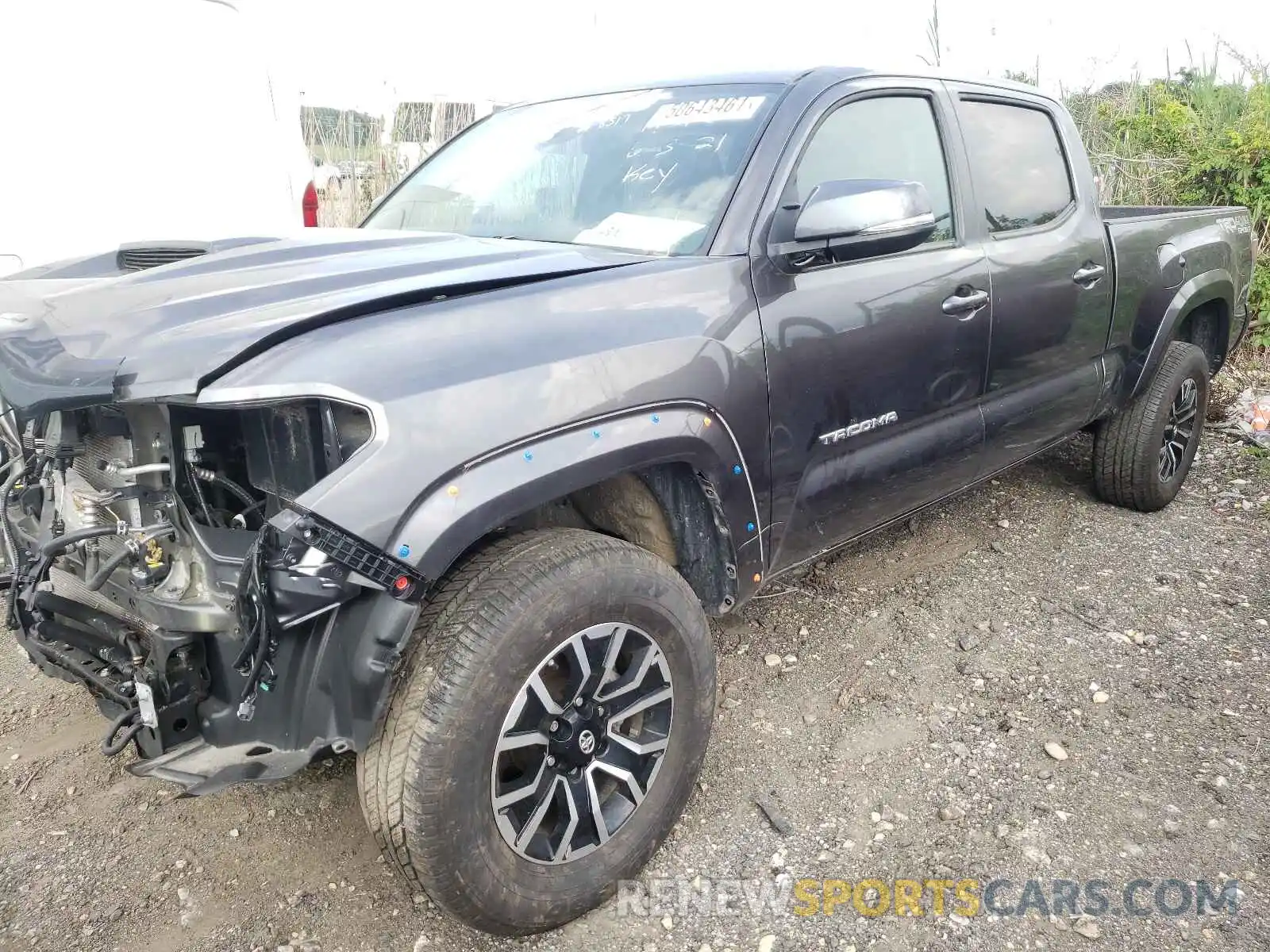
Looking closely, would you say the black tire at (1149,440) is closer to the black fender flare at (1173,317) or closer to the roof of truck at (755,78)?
the black fender flare at (1173,317)

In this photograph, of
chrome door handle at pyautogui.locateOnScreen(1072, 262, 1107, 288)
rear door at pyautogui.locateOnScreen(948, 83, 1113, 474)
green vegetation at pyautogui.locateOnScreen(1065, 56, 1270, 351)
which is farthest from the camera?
green vegetation at pyautogui.locateOnScreen(1065, 56, 1270, 351)

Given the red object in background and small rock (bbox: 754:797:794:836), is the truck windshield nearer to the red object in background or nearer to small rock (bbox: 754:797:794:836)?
small rock (bbox: 754:797:794:836)

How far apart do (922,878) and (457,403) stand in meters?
1.56

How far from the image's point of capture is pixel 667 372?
83.1 inches

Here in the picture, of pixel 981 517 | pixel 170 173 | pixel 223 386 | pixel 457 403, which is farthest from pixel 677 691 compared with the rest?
pixel 170 173

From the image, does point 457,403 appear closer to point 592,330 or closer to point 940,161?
point 592,330

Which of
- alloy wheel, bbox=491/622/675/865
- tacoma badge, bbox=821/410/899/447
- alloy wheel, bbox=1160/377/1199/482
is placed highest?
tacoma badge, bbox=821/410/899/447

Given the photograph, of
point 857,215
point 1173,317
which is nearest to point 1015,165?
point 1173,317

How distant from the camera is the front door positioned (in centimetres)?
244

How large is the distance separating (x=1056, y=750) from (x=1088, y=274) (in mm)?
1755

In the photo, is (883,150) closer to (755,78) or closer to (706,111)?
(755,78)

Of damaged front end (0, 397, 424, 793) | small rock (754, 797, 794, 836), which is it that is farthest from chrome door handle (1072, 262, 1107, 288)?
damaged front end (0, 397, 424, 793)

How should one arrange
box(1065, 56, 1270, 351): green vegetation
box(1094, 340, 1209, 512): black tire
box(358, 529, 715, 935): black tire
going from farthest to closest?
box(1065, 56, 1270, 351): green vegetation, box(1094, 340, 1209, 512): black tire, box(358, 529, 715, 935): black tire

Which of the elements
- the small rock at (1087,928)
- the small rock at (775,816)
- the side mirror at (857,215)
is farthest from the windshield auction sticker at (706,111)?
the small rock at (1087,928)
